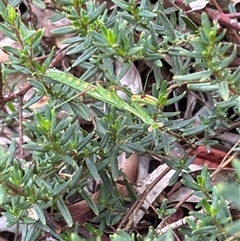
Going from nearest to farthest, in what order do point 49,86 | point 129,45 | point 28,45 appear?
point 129,45, point 28,45, point 49,86

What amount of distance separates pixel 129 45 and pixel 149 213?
850 millimetres

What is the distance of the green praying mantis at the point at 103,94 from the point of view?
5.38 ft

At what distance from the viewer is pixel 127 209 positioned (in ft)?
6.35

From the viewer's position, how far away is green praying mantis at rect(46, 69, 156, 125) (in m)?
1.64

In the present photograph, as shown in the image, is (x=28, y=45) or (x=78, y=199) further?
(x=78, y=199)

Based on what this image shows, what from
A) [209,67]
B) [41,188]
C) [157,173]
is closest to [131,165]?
[157,173]

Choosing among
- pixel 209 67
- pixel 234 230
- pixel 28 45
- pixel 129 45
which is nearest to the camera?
pixel 234 230

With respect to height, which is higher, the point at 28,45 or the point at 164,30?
the point at 28,45

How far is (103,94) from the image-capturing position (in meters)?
1.66

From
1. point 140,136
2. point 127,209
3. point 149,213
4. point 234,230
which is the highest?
point 234,230

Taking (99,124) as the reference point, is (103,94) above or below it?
above

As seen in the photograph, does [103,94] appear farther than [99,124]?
No

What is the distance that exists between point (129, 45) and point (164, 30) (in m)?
0.43

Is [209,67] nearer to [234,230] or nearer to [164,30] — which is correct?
[234,230]
